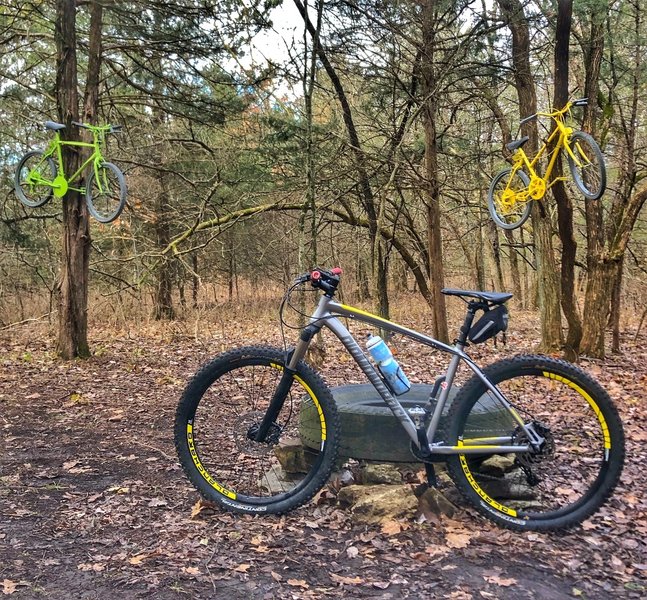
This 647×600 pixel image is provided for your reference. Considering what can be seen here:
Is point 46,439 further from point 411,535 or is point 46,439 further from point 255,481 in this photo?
point 411,535

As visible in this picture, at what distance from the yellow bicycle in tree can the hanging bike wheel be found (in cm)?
627

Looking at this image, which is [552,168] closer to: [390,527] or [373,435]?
[373,435]

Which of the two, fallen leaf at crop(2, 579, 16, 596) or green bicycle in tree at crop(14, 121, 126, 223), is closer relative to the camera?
fallen leaf at crop(2, 579, 16, 596)

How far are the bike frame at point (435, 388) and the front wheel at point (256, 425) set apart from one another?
121 mm

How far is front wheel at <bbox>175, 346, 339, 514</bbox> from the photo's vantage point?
127 inches

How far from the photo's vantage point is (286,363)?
3.26 m

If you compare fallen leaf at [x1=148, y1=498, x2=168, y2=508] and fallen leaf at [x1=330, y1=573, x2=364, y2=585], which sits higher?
fallen leaf at [x1=148, y1=498, x2=168, y2=508]

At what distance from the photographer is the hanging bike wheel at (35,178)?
27.5ft

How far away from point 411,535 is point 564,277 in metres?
6.60

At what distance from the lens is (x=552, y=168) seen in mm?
7184

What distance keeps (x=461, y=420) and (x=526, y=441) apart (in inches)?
13.9

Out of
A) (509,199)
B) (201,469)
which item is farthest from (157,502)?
(509,199)

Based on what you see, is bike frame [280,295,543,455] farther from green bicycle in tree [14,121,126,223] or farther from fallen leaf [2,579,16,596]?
green bicycle in tree [14,121,126,223]

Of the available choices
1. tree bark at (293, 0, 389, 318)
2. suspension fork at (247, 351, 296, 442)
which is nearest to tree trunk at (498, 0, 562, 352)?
tree bark at (293, 0, 389, 318)
